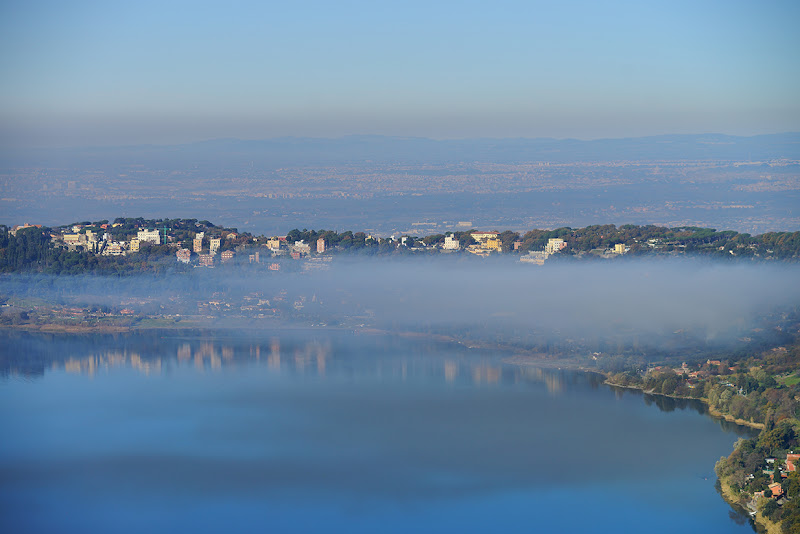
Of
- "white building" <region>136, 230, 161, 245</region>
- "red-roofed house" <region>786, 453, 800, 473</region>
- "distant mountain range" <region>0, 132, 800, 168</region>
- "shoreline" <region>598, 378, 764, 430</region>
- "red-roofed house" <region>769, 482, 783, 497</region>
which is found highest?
"distant mountain range" <region>0, 132, 800, 168</region>

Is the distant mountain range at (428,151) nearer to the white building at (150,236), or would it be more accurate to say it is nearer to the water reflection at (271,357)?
the white building at (150,236)

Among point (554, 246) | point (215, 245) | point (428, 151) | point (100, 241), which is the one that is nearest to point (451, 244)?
point (554, 246)

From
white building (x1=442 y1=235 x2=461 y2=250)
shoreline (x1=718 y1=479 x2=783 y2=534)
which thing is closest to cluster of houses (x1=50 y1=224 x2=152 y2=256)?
white building (x1=442 y1=235 x2=461 y2=250)

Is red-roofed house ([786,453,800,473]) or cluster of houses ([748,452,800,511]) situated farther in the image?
red-roofed house ([786,453,800,473])

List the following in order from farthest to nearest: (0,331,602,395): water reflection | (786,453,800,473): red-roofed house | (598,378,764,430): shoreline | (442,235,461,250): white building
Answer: (442,235,461,250): white building, (0,331,602,395): water reflection, (598,378,764,430): shoreline, (786,453,800,473): red-roofed house

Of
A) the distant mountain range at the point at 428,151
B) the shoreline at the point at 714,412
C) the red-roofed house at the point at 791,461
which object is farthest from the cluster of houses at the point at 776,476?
the distant mountain range at the point at 428,151

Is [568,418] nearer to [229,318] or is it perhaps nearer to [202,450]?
[202,450]

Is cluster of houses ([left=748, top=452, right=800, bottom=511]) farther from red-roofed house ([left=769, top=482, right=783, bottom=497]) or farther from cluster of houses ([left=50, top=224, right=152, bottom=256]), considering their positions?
cluster of houses ([left=50, top=224, right=152, bottom=256])

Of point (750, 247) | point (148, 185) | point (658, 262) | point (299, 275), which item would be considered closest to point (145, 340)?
point (299, 275)

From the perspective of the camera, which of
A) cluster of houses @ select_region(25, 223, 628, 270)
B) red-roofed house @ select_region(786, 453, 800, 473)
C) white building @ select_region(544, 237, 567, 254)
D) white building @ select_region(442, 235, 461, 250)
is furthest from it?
white building @ select_region(442, 235, 461, 250)
